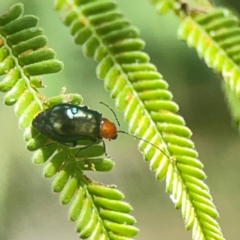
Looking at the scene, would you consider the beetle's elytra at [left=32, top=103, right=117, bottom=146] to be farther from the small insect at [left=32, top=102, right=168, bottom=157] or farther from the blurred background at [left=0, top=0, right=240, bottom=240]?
the blurred background at [left=0, top=0, right=240, bottom=240]

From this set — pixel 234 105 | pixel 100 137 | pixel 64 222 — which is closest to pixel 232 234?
pixel 64 222

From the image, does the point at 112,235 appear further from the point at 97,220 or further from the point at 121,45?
the point at 121,45

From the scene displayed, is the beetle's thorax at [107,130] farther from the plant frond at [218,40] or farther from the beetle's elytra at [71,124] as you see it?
the plant frond at [218,40]

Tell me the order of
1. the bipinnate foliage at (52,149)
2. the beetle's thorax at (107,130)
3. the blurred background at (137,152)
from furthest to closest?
the blurred background at (137,152) → the beetle's thorax at (107,130) → the bipinnate foliage at (52,149)

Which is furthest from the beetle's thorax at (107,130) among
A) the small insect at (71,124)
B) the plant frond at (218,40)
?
the plant frond at (218,40)

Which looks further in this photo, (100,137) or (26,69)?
(100,137)

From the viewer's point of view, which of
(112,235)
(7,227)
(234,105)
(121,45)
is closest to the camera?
(112,235)
